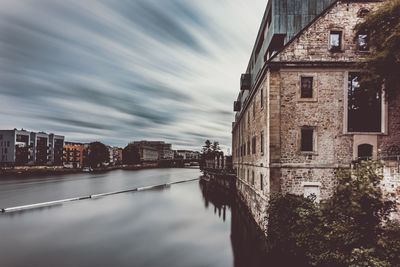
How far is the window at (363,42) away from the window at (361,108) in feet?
5.65

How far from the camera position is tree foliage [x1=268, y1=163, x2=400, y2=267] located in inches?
431

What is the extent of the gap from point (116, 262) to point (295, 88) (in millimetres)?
15692

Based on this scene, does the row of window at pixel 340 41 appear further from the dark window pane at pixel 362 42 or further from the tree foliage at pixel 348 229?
the tree foliage at pixel 348 229

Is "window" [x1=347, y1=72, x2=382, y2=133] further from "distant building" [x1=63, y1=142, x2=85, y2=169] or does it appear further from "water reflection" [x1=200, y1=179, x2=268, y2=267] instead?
"distant building" [x1=63, y1=142, x2=85, y2=169]

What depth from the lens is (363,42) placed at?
61.5ft

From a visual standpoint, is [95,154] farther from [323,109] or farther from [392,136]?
[392,136]

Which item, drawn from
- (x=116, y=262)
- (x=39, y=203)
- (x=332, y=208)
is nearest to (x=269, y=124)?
(x=332, y=208)

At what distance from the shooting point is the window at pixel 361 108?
721 inches

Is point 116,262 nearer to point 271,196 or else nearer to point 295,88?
point 271,196

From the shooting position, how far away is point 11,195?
169 ft

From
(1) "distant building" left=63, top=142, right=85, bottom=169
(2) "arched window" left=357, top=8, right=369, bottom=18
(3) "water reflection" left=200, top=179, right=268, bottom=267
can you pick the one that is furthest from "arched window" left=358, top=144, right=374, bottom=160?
(1) "distant building" left=63, top=142, right=85, bottom=169

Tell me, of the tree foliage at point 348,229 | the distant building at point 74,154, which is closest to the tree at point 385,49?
the tree foliage at point 348,229

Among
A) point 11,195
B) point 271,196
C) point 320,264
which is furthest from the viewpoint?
point 11,195

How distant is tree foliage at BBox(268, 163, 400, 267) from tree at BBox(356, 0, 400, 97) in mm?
6197
